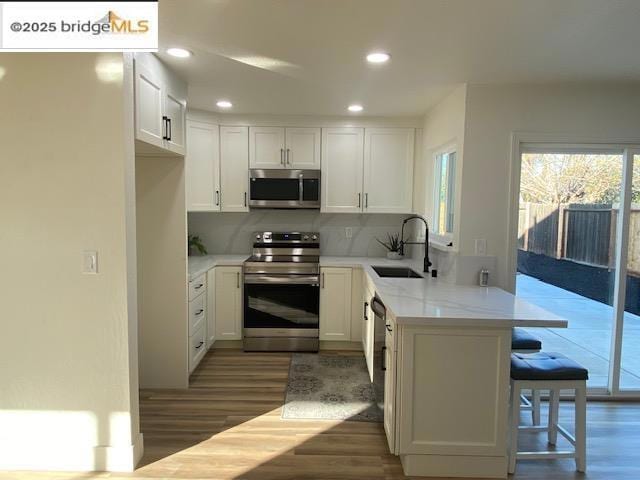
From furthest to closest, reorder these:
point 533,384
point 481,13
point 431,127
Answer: point 431,127, point 533,384, point 481,13

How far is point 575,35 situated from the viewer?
6.98ft

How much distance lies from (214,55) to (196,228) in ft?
8.30

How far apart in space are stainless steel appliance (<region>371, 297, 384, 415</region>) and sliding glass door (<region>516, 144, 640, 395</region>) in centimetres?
121

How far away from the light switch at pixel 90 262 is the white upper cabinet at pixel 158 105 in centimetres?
69

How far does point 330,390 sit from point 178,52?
2.63m

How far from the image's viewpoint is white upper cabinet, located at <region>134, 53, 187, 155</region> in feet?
7.82

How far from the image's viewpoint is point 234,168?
4.37 m

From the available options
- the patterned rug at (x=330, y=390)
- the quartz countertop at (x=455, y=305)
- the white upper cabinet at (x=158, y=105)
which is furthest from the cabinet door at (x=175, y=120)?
the patterned rug at (x=330, y=390)

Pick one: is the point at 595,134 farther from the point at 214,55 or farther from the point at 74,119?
the point at 74,119

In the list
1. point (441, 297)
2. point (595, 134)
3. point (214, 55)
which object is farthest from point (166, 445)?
point (595, 134)

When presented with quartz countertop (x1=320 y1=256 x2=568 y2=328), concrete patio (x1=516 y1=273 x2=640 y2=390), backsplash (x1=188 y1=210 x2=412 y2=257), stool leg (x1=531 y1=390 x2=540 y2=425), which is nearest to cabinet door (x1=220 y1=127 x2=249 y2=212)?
backsplash (x1=188 y1=210 x2=412 y2=257)

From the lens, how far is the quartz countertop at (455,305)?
7.14 feet

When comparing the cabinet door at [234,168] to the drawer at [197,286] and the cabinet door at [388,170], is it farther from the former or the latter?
the cabinet door at [388,170]

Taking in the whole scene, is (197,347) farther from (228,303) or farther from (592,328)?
(592,328)
